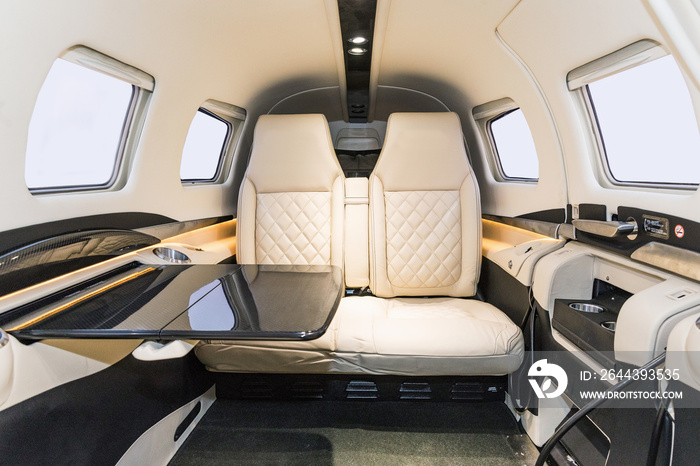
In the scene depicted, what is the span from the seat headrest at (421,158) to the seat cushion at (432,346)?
3.02ft

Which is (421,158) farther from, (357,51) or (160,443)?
(160,443)

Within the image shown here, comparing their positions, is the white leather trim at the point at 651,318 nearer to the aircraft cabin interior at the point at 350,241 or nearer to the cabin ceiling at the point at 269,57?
the aircraft cabin interior at the point at 350,241

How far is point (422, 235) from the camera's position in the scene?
2.67 meters

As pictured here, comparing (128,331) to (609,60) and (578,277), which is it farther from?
(609,60)

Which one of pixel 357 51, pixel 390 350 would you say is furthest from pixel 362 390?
pixel 357 51

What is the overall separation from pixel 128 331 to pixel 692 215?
1.73 m

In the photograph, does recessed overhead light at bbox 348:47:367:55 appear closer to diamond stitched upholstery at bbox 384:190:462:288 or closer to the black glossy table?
diamond stitched upholstery at bbox 384:190:462:288

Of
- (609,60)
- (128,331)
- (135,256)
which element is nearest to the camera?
(128,331)

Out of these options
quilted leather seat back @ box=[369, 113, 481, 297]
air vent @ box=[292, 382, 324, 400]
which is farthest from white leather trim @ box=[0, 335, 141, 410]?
quilted leather seat back @ box=[369, 113, 481, 297]

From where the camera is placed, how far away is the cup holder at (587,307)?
1777 mm

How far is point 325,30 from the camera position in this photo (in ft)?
7.59

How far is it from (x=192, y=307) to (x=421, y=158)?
180 cm

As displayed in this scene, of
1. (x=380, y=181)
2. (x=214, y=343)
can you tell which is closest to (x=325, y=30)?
(x=380, y=181)

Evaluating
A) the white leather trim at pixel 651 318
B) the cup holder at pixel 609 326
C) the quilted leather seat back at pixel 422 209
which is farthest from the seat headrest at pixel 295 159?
the white leather trim at pixel 651 318
